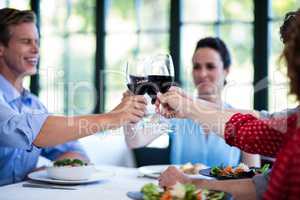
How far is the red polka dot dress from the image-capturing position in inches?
35.8

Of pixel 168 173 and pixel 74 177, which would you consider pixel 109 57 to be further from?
pixel 168 173

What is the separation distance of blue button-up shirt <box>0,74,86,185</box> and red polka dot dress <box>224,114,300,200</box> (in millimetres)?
747

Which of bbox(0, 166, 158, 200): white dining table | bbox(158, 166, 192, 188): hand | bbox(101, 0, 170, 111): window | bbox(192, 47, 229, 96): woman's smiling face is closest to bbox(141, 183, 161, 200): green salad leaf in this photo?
bbox(158, 166, 192, 188): hand

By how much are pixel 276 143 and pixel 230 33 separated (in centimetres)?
263

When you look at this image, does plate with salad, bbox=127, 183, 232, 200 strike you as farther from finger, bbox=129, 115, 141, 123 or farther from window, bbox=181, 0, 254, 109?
window, bbox=181, 0, 254, 109

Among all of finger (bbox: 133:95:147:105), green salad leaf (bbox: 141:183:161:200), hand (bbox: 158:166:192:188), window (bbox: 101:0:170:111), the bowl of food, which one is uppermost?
window (bbox: 101:0:170:111)

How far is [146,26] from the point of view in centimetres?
412

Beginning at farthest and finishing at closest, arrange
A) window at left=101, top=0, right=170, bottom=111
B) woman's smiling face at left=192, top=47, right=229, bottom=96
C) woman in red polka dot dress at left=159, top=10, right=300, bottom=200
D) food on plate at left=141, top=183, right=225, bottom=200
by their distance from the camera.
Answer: window at left=101, top=0, right=170, bottom=111
woman's smiling face at left=192, top=47, right=229, bottom=96
food on plate at left=141, top=183, right=225, bottom=200
woman in red polka dot dress at left=159, top=10, right=300, bottom=200

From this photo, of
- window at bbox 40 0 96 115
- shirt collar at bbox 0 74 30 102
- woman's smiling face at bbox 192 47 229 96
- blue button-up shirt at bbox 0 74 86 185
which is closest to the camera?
blue button-up shirt at bbox 0 74 86 185

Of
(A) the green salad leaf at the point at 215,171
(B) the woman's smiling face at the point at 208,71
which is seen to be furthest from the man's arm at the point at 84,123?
(B) the woman's smiling face at the point at 208,71

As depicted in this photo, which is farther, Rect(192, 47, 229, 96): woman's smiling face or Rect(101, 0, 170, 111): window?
Rect(101, 0, 170, 111): window

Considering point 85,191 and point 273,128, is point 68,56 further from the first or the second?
point 273,128

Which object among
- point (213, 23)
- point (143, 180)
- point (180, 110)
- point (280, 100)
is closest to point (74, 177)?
point (143, 180)

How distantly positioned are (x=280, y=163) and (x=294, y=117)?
0.21 metres
